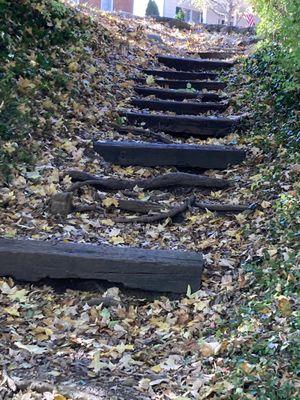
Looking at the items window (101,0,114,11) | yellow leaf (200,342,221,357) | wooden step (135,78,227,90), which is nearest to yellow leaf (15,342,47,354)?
yellow leaf (200,342,221,357)

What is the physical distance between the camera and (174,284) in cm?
418

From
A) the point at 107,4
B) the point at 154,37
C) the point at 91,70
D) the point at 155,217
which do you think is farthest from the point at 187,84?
the point at 107,4

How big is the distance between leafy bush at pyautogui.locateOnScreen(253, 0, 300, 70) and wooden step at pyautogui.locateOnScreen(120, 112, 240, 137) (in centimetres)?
117

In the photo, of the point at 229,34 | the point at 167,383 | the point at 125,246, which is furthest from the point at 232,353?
the point at 229,34

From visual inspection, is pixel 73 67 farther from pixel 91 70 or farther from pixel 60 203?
pixel 60 203

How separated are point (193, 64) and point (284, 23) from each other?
4.58m

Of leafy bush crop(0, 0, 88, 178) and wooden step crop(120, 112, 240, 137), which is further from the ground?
leafy bush crop(0, 0, 88, 178)

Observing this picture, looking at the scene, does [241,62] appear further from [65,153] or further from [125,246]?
[125,246]

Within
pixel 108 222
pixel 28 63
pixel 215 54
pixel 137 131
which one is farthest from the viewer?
pixel 215 54

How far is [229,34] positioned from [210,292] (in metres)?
11.4

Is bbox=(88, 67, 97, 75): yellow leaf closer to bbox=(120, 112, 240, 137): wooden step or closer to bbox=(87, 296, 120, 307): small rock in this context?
bbox=(120, 112, 240, 137): wooden step

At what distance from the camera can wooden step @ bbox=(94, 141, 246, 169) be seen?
6.29 metres

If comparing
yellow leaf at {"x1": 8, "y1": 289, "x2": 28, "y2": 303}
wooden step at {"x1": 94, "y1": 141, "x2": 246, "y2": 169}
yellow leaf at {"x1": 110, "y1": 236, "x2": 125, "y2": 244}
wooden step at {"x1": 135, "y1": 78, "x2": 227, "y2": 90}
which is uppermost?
wooden step at {"x1": 135, "y1": 78, "x2": 227, "y2": 90}

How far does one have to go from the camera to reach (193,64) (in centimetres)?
1008
